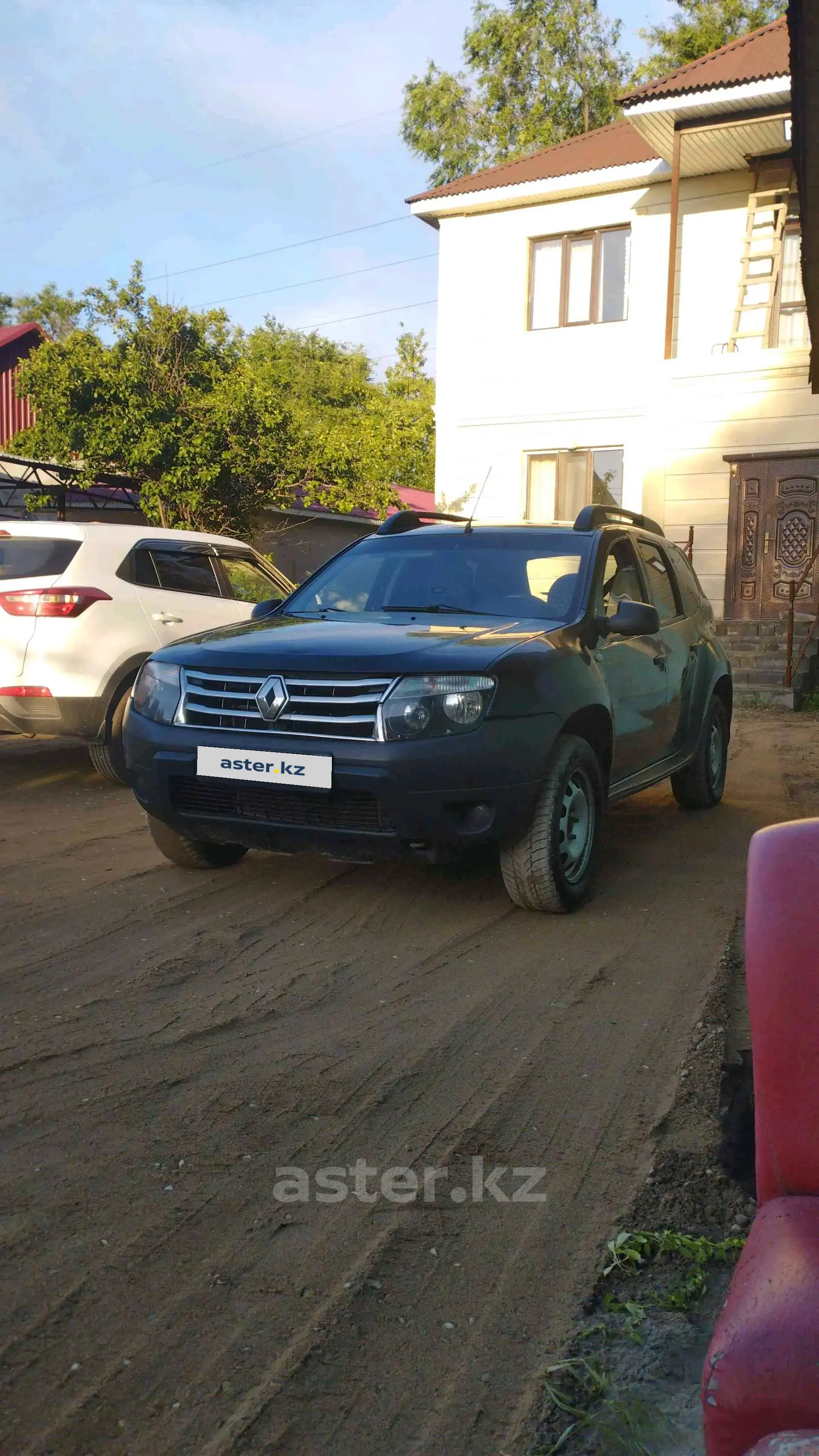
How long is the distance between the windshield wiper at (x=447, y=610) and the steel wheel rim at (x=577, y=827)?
915mm

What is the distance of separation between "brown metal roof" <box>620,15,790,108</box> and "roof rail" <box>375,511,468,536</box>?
42.9 feet

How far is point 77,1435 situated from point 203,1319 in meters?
0.35

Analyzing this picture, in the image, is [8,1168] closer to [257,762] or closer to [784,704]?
[257,762]

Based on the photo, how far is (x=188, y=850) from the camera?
5621mm

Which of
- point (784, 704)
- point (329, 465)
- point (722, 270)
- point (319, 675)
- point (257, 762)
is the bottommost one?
point (784, 704)

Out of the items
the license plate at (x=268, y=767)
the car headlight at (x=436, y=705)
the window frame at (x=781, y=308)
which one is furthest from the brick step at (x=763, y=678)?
the license plate at (x=268, y=767)

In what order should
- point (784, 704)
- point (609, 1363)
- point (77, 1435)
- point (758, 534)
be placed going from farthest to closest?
point (758, 534) < point (784, 704) < point (609, 1363) < point (77, 1435)

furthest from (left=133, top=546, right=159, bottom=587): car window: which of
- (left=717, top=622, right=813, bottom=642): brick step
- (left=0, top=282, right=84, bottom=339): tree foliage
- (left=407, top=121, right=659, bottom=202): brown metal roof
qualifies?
(left=0, top=282, right=84, bottom=339): tree foliage

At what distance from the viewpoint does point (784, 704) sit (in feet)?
47.9

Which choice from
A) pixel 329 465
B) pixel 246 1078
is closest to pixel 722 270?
pixel 329 465

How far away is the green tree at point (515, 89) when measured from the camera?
120ft

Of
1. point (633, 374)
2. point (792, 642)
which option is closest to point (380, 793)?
point (792, 642)

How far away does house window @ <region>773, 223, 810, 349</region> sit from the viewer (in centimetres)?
1839

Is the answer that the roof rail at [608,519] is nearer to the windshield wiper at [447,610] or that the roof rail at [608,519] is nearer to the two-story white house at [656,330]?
the windshield wiper at [447,610]
